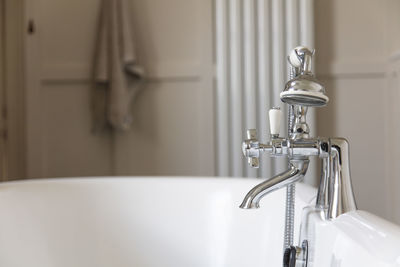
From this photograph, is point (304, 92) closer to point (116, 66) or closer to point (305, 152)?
point (305, 152)

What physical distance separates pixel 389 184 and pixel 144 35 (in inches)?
50.0

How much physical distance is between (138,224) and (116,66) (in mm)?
868

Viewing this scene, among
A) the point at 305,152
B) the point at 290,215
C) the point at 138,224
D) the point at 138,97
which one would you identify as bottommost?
the point at 138,224

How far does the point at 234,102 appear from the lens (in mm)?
2043

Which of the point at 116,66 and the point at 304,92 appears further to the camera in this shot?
the point at 116,66

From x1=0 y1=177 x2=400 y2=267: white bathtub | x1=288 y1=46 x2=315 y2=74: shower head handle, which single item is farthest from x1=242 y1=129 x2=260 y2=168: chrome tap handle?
x1=0 y1=177 x2=400 y2=267: white bathtub

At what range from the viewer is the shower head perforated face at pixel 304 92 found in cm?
70

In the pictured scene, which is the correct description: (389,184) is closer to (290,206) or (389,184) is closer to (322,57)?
(322,57)

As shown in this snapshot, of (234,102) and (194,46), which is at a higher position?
(194,46)

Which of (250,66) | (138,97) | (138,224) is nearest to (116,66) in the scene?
(138,97)

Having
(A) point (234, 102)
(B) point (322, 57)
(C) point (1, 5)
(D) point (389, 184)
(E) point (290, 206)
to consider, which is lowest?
(D) point (389, 184)

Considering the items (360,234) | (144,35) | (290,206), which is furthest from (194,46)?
(360,234)

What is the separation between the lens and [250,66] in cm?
203

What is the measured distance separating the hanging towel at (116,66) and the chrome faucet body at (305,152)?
1.31m
